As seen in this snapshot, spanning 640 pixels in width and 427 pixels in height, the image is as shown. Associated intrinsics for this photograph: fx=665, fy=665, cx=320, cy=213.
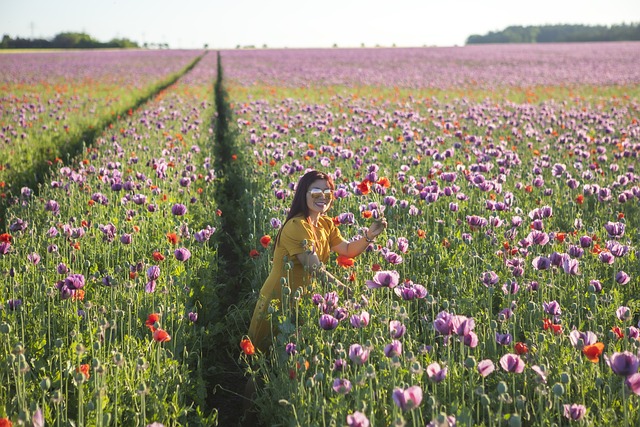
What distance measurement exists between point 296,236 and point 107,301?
43.7 inches

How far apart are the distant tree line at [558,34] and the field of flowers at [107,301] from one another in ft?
231

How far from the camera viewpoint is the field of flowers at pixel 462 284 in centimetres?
254

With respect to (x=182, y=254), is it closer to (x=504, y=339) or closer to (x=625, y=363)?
(x=504, y=339)

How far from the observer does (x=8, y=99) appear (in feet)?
51.1

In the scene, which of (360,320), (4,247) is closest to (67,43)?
(4,247)

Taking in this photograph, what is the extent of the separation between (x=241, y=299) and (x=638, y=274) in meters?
2.65

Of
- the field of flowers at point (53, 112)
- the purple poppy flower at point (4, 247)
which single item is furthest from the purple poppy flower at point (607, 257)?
the field of flowers at point (53, 112)

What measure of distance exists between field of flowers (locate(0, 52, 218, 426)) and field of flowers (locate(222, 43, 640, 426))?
0.44m

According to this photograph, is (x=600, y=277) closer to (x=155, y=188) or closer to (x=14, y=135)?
(x=155, y=188)

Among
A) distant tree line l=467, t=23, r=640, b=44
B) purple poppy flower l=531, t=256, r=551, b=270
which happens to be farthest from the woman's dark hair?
distant tree line l=467, t=23, r=640, b=44

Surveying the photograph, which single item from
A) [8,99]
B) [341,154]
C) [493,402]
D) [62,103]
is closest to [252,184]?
[341,154]

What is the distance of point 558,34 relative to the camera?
279 feet

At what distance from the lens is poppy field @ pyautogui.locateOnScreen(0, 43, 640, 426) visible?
262 cm

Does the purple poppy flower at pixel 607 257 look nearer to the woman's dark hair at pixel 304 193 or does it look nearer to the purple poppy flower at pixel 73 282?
the woman's dark hair at pixel 304 193
